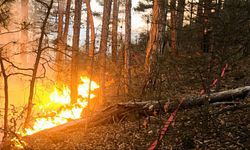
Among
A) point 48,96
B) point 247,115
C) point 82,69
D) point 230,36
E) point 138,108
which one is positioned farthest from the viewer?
point 82,69

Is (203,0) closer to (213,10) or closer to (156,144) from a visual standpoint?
(213,10)

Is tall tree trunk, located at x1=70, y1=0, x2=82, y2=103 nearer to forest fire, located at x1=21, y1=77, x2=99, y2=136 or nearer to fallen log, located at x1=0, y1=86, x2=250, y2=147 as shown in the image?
forest fire, located at x1=21, y1=77, x2=99, y2=136

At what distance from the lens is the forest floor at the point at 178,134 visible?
624cm

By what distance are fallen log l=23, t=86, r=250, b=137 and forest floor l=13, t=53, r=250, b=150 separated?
172 millimetres

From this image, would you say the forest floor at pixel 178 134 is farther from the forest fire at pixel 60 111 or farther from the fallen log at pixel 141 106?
the forest fire at pixel 60 111

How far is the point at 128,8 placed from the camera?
14.0 m

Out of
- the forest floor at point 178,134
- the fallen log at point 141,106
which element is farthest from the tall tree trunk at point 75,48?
the forest floor at point 178,134

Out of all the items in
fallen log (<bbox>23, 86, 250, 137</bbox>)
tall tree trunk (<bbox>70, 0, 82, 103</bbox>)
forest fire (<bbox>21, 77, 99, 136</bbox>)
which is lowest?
forest fire (<bbox>21, 77, 99, 136</bbox>)

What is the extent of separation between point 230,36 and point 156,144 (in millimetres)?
2763

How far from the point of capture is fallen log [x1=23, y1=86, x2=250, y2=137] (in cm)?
829

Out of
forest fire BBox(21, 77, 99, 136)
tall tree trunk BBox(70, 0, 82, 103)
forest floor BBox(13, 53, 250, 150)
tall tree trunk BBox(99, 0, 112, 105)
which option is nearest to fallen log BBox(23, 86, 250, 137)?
forest floor BBox(13, 53, 250, 150)

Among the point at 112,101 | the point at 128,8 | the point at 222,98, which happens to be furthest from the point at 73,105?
the point at 222,98

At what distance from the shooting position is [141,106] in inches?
347

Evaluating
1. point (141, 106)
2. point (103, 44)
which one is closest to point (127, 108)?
point (141, 106)
